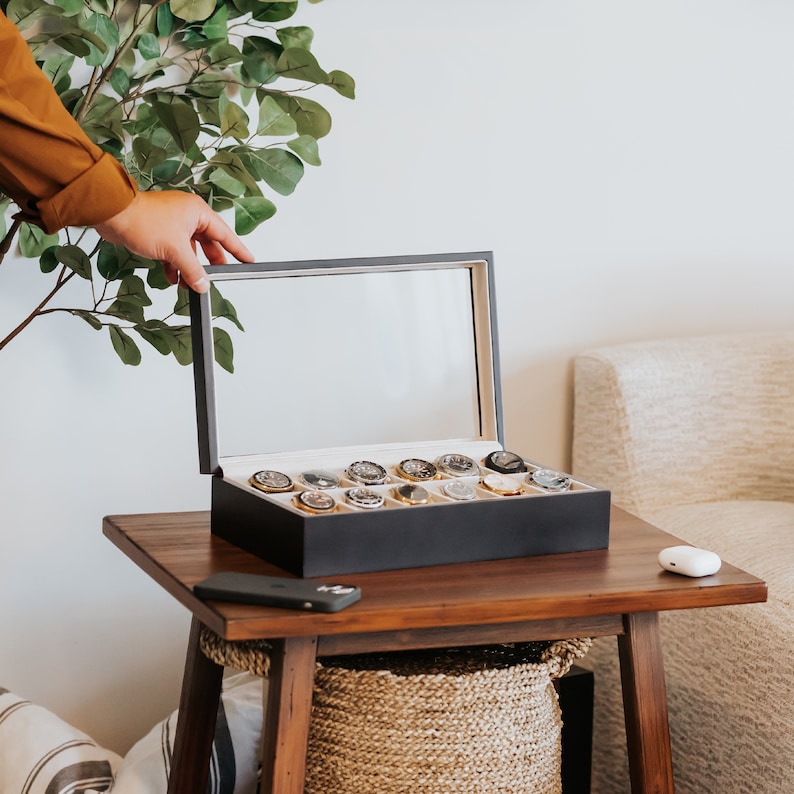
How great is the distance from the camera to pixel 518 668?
106 cm

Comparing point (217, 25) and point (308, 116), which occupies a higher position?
point (217, 25)

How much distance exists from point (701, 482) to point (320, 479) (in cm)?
83

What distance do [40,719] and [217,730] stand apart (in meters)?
0.22

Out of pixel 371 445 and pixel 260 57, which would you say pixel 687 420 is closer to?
pixel 371 445

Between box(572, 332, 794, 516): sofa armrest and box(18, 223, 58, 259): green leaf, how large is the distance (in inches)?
32.9

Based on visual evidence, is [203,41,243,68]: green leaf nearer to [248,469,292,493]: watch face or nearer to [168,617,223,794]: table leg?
[248,469,292,493]: watch face

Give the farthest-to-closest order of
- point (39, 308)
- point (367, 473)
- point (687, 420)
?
point (687, 420)
point (39, 308)
point (367, 473)

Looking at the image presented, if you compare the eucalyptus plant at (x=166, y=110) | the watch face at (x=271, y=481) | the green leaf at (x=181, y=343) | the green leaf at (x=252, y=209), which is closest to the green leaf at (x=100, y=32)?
the eucalyptus plant at (x=166, y=110)

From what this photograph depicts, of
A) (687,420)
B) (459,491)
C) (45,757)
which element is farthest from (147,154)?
(687,420)

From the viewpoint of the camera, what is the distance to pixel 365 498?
1.05 m

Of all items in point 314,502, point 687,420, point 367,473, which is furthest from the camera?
point 687,420

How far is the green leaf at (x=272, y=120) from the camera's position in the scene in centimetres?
126

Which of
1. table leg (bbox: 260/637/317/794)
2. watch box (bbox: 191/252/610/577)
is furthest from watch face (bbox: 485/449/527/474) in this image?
table leg (bbox: 260/637/317/794)

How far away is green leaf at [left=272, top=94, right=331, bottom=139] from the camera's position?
1.33 meters
